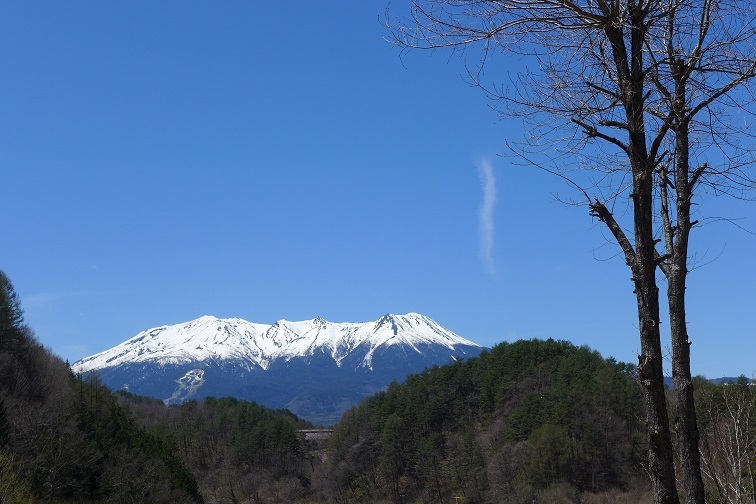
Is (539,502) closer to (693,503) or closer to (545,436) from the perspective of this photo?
(545,436)

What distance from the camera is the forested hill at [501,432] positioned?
6350 cm

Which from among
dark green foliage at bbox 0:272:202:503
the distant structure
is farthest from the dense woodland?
the distant structure

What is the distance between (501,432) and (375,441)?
692 inches

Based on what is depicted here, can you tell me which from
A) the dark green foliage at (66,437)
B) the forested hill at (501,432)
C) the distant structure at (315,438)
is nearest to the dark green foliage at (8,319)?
the dark green foliage at (66,437)

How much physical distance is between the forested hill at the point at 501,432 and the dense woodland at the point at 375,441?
15 centimetres

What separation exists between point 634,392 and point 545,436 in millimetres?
9013

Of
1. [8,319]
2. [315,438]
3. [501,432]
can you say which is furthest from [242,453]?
[8,319]

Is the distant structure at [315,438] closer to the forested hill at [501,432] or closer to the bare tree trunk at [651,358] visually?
the forested hill at [501,432]

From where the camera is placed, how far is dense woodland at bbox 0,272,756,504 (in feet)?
123

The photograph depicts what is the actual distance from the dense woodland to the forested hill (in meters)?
0.15

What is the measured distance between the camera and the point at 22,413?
36.6m

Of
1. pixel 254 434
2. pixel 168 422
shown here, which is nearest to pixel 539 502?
pixel 254 434

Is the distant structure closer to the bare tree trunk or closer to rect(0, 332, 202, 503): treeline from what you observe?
rect(0, 332, 202, 503): treeline

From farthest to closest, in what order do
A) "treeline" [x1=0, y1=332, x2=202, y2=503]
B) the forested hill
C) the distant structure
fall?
the distant structure → the forested hill → "treeline" [x1=0, y1=332, x2=202, y2=503]
